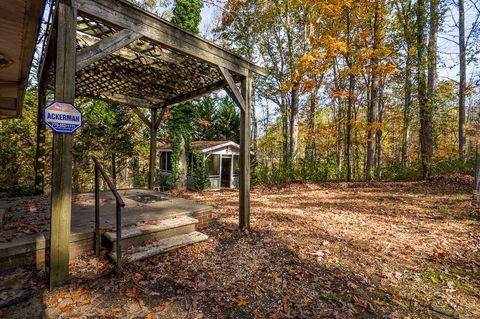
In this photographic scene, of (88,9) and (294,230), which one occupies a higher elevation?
(88,9)

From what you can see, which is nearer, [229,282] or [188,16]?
[229,282]

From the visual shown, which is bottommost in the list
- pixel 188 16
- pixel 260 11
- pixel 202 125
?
pixel 202 125

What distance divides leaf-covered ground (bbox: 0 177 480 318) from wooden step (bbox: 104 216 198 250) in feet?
1.06

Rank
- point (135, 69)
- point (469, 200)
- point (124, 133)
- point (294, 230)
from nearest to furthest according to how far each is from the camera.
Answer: point (294, 230) → point (135, 69) → point (469, 200) → point (124, 133)

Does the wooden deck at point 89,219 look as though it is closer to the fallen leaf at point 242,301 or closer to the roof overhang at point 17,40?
the fallen leaf at point 242,301

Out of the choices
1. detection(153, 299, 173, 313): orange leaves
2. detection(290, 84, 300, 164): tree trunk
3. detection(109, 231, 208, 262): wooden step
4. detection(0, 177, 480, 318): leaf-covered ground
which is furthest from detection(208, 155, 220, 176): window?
detection(153, 299, 173, 313): orange leaves

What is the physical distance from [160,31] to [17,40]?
188 cm

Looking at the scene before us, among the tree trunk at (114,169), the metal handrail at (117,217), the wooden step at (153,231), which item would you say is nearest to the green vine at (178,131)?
the tree trunk at (114,169)

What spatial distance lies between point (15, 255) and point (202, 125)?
1613cm

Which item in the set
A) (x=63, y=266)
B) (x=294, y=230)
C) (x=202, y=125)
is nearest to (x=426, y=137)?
(x=294, y=230)

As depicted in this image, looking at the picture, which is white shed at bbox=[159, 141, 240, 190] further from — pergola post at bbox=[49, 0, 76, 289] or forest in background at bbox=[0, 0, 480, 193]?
pergola post at bbox=[49, 0, 76, 289]

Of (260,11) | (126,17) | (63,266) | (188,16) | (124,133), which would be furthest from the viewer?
(260,11)

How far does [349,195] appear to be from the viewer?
25.1 feet

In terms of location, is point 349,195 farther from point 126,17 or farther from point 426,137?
point 126,17
